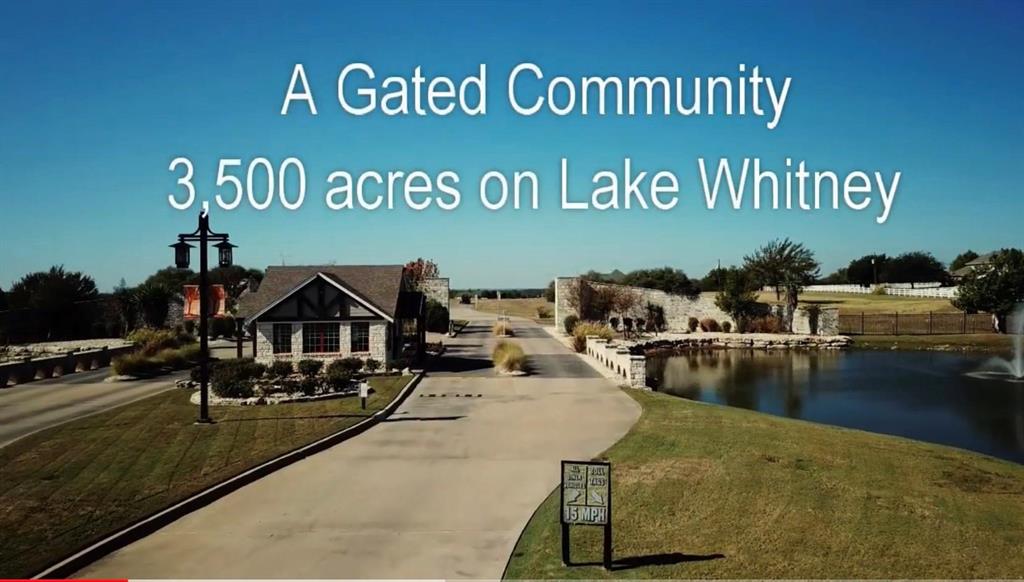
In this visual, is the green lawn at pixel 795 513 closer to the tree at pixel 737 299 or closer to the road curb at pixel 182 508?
the road curb at pixel 182 508

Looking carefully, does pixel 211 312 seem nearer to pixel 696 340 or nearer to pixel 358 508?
pixel 696 340

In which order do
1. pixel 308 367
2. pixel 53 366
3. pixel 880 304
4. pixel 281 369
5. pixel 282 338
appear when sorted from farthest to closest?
pixel 880 304 → pixel 53 366 → pixel 282 338 → pixel 281 369 → pixel 308 367

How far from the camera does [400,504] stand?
38.2ft

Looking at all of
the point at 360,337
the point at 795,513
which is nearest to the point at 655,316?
the point at 360,337

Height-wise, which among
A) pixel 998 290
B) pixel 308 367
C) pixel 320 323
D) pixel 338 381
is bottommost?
pixel 338 381

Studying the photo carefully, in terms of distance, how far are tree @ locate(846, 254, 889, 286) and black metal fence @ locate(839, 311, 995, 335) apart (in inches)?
2100

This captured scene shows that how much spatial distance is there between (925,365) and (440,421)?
1178 inches

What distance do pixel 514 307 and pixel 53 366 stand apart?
62445mm

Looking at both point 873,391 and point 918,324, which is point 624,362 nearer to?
point 873,391

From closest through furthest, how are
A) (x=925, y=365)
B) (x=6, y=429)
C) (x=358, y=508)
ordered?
1. (x=358, y=508)
2. (x=6, y=429)
3. (x=925, y=365)

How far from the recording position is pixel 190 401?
→ 71.9 ft

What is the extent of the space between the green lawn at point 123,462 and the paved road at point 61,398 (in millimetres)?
976

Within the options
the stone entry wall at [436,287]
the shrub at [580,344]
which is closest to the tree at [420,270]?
the stone entry wall at [436,287]

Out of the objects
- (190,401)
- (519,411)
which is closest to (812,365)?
(519,411)
